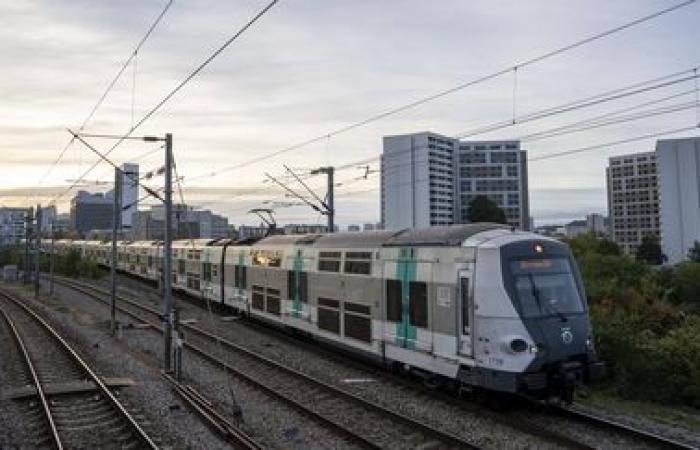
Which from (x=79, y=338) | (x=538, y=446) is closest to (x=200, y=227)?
(x=79, y=338)

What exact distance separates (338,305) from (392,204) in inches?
1628

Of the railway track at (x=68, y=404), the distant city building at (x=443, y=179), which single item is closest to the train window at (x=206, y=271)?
the railway track at (x=68, y=404)

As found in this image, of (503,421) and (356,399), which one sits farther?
(356,399)

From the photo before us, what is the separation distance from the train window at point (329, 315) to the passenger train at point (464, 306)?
0.03m

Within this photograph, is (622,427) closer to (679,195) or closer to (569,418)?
(569,418)

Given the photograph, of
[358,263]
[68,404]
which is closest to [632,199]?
[358,263]

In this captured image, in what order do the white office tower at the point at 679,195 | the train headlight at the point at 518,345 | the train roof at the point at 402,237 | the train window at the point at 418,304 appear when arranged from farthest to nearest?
the white office tower at the point at 679,195 → the train window at the point at 418,304 → the train roof at the point at 402,237 → the train headlight at the point at 518,345

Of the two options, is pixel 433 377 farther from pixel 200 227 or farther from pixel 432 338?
pixel 200 227

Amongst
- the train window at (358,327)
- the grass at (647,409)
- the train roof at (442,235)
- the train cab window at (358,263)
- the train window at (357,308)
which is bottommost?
the grass at (647,409)

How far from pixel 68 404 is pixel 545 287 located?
993 centimetres

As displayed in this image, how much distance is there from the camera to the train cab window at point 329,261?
19.9 metres

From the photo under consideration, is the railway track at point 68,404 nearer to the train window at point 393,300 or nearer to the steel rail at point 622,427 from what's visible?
the train window at point 393,300

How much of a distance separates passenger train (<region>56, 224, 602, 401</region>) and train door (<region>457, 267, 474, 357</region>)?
0.06ft

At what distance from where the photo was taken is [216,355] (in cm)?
2161
